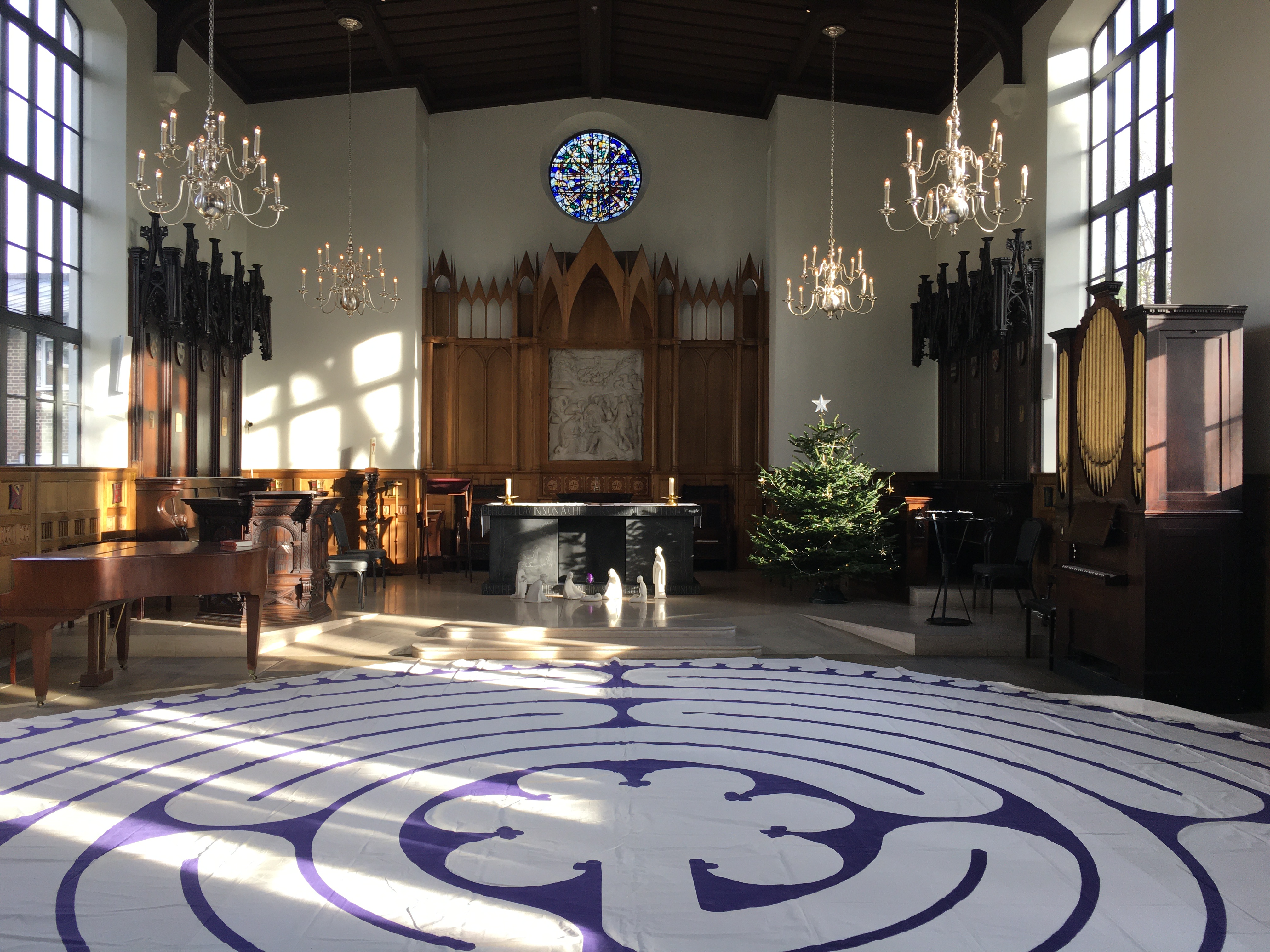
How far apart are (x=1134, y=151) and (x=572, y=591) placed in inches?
254

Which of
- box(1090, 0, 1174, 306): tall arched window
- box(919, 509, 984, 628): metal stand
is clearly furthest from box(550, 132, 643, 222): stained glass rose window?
box(919, 509, 984, 628): metal stand

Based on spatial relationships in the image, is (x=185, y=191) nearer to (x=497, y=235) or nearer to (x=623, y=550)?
(x=497, y=235)

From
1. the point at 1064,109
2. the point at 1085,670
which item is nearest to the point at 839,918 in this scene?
the point at 1085,670

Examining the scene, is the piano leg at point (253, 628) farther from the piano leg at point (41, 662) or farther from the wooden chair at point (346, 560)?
the wooden chair at point (346, 560)

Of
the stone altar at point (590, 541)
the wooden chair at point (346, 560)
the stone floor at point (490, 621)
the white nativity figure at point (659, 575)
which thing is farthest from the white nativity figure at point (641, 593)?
the wooden chair at point (346, 560)

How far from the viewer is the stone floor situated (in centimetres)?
598

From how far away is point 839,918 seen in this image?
8.98ft

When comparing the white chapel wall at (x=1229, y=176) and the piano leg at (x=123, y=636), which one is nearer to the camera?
the white chapel wall at (x=1229, y=176)

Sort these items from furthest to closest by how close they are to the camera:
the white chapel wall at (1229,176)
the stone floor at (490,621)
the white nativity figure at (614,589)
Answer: the white nativity figure at (614,589) → the stone floor at (490,621) → the white chapel wall at (1229,176)

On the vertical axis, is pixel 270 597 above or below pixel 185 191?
below

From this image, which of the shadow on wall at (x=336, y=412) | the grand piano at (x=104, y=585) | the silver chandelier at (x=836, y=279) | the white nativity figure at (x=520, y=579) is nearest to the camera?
the grand piano at (x=104, y=585)

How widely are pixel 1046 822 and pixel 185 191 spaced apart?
397 inches

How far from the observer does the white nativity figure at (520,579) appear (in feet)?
30.8

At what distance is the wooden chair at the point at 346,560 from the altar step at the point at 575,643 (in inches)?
52.8
